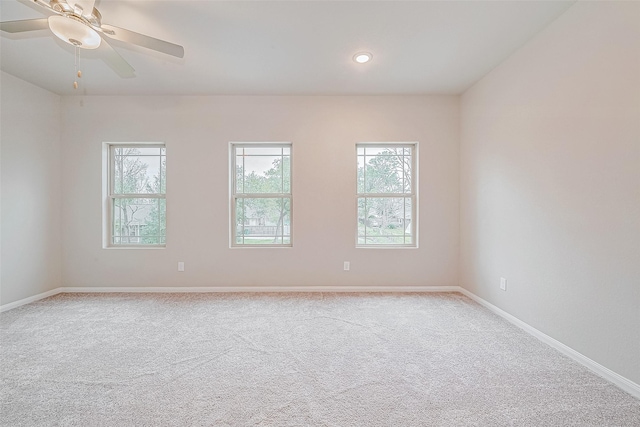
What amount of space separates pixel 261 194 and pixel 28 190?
8.84ft

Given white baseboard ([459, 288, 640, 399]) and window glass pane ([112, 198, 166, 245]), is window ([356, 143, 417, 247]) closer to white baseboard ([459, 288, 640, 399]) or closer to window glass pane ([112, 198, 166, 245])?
white baseboard ([459, 288, 640, 399])

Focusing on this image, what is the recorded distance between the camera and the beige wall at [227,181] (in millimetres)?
3488

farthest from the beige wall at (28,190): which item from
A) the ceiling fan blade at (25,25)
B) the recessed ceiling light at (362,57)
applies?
the recessed ceiling light at (362,57)

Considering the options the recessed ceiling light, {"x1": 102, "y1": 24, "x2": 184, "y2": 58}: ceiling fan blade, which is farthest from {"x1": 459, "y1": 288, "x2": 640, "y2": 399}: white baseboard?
{"x1": 102, "y1": 24, "x2": 184, "y2": 58}: ceiling fan blade

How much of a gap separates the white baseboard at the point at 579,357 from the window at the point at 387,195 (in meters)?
1.37

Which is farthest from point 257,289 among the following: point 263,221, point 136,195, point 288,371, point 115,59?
point 115,59

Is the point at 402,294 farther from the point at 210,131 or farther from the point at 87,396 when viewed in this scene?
the point at 210,131

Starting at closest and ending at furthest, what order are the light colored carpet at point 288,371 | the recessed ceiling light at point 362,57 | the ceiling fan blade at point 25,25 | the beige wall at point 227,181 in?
1. the light colored carpet at point 288,371
2. the ceiling fan blade at point 25,25
3. the recessed ceiling light at point 362,57
4. the beige wall at point 227,181

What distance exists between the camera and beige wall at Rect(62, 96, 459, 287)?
3488mm

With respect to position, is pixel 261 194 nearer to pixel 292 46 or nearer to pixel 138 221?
pixel 138 221

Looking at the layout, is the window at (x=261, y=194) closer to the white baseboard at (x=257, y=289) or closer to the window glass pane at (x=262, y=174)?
the window glass pane at (x=262, y=174)

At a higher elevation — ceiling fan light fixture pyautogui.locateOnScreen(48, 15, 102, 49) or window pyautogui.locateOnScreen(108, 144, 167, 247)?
ceiling fan light fixture pyautogui.locateOnScreen(48, 15, 102, 49)

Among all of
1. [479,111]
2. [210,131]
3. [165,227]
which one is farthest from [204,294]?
[479,111]

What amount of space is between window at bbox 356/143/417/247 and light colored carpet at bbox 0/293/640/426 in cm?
108
